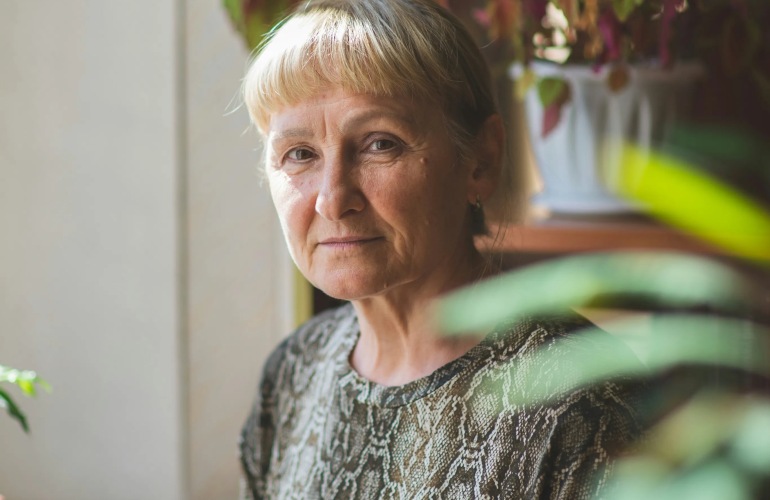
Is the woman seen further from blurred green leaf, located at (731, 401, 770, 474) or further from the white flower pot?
the white flower pot

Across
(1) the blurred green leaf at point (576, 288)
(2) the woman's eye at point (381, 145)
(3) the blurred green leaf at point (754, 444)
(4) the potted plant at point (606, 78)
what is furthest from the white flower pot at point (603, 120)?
(3) the blurred green leaf at point (754, 444)

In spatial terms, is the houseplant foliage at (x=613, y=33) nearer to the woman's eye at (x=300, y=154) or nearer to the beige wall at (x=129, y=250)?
the woman's eye at (x=300, y=154)

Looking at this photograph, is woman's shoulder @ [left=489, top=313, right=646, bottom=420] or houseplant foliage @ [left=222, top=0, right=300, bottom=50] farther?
houseplant foliage @ [left=222, top=0, right=300, bottom=50]

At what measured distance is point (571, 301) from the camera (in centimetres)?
89

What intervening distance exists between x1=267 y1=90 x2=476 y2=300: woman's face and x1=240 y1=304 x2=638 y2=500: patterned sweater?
0.51ft

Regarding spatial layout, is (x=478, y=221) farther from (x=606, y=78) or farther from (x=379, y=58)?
(x=606, y=78)

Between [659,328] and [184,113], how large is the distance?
1.01 meters

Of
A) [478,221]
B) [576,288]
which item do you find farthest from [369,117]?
[576,288]

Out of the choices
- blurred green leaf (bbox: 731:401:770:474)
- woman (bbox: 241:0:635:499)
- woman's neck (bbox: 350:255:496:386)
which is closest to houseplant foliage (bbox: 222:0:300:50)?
woman (bbox: 241:0:635:499)

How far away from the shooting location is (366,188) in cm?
115

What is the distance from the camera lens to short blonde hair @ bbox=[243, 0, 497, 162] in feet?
3.71

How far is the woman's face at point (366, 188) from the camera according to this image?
3.75 feet

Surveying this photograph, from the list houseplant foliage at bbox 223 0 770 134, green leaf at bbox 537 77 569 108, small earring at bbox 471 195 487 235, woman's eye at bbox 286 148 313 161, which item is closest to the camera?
woman's eye at bbox 286 148 313 161

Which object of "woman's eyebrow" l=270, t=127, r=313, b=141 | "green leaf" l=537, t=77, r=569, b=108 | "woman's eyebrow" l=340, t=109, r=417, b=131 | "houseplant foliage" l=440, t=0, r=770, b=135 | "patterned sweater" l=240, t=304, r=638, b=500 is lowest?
"patterned sweater" l=240, t=304, r=638, b=500
